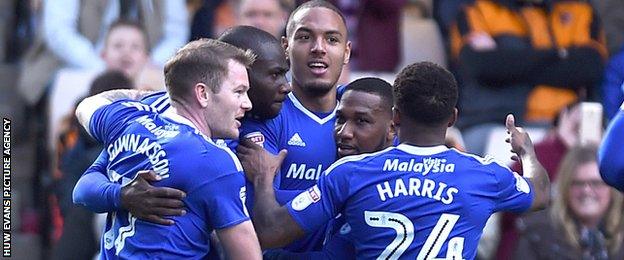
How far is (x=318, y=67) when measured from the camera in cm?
655

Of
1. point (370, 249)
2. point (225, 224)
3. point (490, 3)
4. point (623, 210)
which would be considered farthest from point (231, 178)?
point (490, 3)

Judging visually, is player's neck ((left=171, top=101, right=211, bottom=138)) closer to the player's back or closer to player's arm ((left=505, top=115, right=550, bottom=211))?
the player's back

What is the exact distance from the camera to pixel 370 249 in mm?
5996

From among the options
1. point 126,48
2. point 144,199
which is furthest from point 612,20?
point 144,199

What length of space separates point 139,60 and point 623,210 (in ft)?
10.5

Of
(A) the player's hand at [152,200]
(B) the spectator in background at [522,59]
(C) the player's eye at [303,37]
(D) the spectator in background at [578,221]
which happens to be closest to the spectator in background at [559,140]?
(B) the spectator in background at [522,59]

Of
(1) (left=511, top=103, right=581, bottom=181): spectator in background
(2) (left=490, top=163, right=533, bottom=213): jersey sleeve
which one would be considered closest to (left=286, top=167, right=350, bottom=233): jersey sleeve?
(2) (left=490, top=163, right=533, bottom=213): jersey sleeve

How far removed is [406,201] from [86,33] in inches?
208

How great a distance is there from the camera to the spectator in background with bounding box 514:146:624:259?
9.11 metres

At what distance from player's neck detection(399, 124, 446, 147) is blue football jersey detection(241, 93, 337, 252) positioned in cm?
58

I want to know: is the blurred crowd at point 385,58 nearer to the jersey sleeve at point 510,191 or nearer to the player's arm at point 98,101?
the player's arm at point 98,101

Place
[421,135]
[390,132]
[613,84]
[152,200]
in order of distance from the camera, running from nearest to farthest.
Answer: [152,200]
[421,135]
[390,132]
[613,84]

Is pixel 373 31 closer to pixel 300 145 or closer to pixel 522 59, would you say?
pixel 522 59

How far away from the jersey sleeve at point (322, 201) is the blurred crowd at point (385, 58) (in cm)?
367
